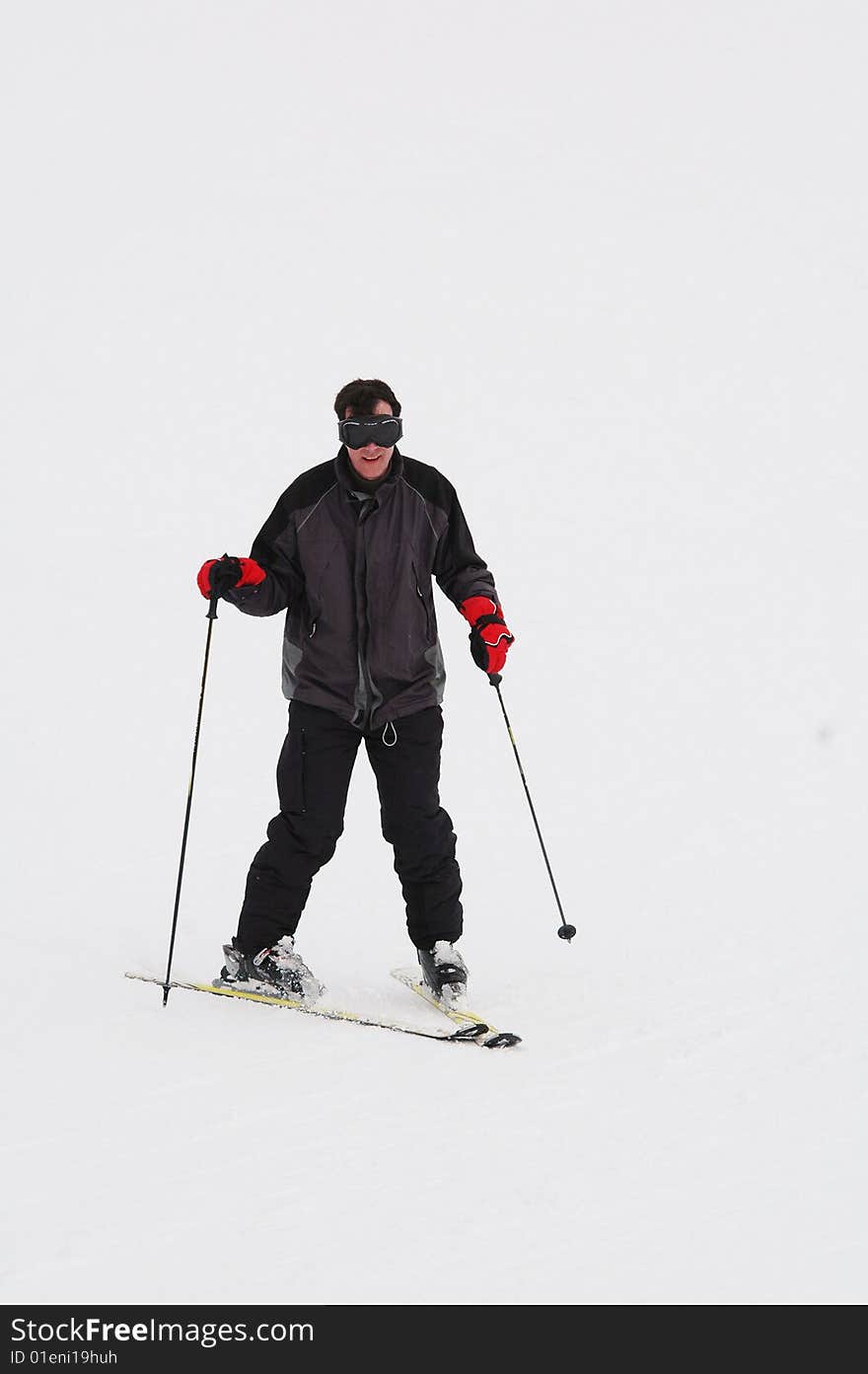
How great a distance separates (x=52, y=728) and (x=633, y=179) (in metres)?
14.8

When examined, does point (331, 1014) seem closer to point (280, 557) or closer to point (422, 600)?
point (422, 600)

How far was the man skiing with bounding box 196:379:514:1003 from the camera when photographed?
14.3 ft

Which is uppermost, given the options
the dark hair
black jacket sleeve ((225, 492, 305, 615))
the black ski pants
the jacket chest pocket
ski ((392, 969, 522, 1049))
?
the dark hair

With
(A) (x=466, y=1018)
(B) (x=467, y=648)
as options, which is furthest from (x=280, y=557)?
(B) (x=467, y=648)

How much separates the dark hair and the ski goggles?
8cm

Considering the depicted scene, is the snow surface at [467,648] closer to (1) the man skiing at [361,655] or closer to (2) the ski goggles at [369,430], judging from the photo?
(1) the man skiing at [361,655]

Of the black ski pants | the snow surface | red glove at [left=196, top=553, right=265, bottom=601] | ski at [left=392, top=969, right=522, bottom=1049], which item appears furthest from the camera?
the black ski pants

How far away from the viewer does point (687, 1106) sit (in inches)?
141

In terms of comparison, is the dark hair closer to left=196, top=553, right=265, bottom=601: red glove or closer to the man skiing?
the man skiing

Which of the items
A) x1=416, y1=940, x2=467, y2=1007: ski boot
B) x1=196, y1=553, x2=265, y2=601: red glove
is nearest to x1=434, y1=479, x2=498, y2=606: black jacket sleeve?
x1=196, y1=553, x2=265, y2=601: red glove

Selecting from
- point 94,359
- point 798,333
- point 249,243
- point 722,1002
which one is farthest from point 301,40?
point 722,1002

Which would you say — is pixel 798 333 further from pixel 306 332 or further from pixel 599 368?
pixel 306 332

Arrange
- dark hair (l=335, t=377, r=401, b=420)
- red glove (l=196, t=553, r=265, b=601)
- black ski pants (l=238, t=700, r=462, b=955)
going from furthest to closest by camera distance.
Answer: black ski pants (l=238, t=700, r=462, b=955) → dark hair (l=335, t=377, r=401, b=420) → red glove (l=196, t=553, r=265, b=601)

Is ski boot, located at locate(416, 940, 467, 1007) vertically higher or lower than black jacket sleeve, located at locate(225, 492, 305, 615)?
lower
